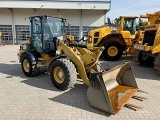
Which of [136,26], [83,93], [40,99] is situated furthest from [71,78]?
[136,26]

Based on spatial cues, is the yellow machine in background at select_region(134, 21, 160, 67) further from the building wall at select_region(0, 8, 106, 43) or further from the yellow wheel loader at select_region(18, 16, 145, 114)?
the building wall at select_region(0, 8, 106, 43)

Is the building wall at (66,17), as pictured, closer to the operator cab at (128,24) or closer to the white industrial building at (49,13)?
the white industrial building at (49,13)

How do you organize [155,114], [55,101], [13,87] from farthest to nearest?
[13,87] < [55,101] < [155,114]

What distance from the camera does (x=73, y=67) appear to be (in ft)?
18.0

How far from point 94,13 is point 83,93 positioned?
17.3 m

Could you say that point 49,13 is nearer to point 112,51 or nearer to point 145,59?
point 112,51

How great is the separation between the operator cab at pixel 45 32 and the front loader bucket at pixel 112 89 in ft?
8.94

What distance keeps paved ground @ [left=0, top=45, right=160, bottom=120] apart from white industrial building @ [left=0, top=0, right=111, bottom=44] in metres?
15.1

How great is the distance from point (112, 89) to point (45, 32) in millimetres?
3365

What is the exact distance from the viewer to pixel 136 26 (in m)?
12.3

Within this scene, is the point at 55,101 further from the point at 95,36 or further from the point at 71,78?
the point at 95,36

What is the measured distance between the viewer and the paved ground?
4166 mm

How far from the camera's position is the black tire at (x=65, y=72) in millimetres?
5406

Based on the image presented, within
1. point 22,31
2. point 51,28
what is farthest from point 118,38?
point 22,31
